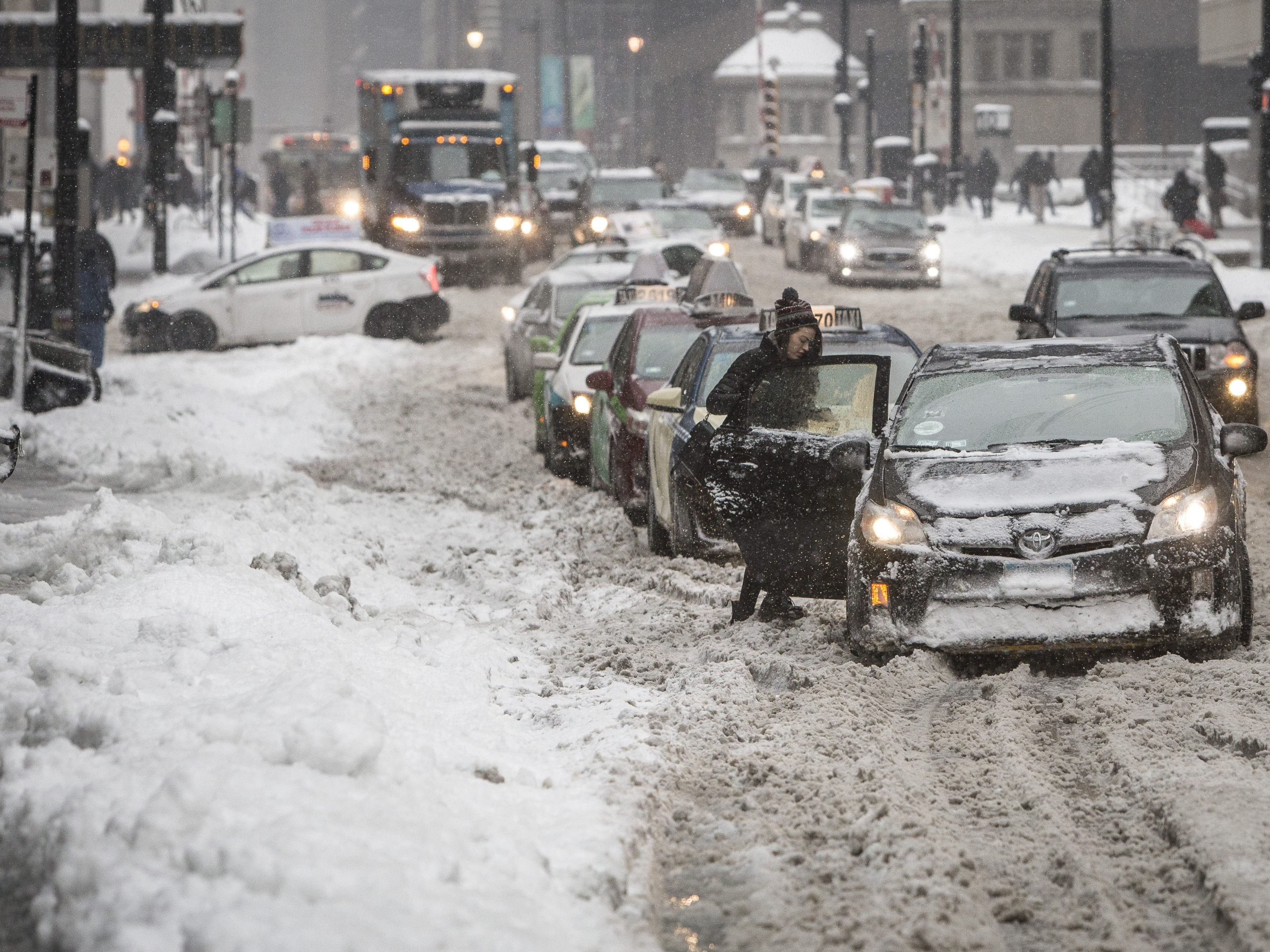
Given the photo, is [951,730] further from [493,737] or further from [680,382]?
[680,382]

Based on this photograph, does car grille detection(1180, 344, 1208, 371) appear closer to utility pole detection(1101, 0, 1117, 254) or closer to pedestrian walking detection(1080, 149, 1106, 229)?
utility pole detection(1101, 0, 1117, 254)

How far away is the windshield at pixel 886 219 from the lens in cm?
3534

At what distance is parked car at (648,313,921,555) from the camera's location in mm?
10500

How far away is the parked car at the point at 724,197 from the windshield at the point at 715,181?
0.01m

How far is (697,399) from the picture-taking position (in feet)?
36.6

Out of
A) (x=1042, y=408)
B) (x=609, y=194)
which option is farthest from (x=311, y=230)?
(x=1042, y=408)

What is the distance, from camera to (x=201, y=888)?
4.95m

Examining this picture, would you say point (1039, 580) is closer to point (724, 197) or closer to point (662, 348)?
point (662, 348)

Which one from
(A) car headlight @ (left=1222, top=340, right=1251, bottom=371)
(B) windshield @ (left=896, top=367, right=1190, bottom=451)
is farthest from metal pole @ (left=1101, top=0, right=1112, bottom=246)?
(B) windshield @ (left=896, top=367, right=1190, bottom=451)

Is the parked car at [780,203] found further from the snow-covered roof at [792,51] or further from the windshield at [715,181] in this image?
the snow-covered roof at [792,51]

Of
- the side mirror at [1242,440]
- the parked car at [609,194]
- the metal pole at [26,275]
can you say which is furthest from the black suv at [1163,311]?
the parked car at [609,194]

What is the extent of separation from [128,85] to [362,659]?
281 ft

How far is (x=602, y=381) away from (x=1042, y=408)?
197 inches

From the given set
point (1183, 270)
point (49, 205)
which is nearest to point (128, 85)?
point (49, 205)
